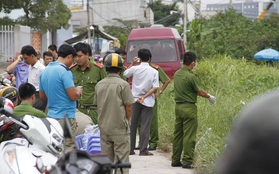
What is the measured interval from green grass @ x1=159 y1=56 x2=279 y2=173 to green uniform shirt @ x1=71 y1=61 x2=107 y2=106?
177 centimetres

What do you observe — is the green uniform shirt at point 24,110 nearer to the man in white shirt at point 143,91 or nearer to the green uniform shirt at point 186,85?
the green uniform shirt at point 186,85

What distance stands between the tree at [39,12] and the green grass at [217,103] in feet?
52.4

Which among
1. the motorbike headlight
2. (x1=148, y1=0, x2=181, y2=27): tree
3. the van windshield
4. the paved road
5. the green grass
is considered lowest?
the paved road

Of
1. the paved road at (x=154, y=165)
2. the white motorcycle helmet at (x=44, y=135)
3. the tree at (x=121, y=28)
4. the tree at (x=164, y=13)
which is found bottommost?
the paved road at (x=154, y=165)

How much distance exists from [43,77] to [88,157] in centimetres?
555

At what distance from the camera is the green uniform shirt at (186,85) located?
1043cm

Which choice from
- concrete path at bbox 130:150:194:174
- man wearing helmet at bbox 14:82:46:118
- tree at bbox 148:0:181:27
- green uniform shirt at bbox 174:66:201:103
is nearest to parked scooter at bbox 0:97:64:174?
man wearing helmet at bbox 14:82:46:118

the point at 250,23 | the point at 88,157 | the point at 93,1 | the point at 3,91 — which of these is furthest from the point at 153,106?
the point at 93,1

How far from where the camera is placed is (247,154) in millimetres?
1383

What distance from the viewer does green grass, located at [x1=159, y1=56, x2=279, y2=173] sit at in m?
10.3

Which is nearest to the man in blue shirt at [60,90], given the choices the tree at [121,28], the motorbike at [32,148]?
the motorbike at [32,148]

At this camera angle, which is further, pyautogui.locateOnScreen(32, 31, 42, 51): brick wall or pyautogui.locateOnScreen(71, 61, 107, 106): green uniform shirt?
pyautogui.locateOnScreen(32, 31, 42, 51): brick wall

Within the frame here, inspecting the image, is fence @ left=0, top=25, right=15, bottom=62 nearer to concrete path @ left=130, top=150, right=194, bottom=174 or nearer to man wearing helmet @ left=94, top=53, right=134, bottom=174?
concrete path @ left=130, top=150, right=194, bottom=174

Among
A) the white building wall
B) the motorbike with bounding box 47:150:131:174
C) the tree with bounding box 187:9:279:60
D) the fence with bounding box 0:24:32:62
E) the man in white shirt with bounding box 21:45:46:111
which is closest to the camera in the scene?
the motorbike with bounding box 47:150:131:174
